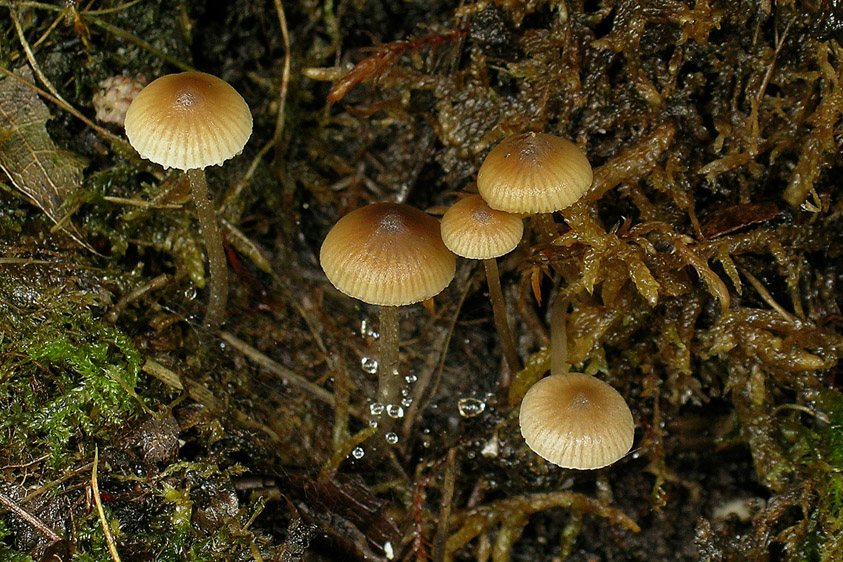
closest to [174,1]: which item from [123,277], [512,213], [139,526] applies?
[123,277]

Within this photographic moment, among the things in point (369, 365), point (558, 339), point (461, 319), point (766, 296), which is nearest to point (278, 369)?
point (369, 365)

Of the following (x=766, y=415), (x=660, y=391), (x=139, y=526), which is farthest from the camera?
(x=660, y=391)

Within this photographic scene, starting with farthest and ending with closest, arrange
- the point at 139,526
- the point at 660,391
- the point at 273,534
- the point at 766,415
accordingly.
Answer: the point at 660,391
the point at 766,415
the point at 273,534
the point at 139,526

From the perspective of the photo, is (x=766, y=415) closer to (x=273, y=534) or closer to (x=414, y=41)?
(x=273, y=534)

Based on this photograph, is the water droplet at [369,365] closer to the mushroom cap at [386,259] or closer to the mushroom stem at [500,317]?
the mushroom stem at [500,317]

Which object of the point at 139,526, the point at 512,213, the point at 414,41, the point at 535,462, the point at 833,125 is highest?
the point at 414,41

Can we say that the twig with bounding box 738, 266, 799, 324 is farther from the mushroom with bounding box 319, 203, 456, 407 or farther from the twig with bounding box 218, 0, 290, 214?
the twig with bounding box 218, 0, 290, 214

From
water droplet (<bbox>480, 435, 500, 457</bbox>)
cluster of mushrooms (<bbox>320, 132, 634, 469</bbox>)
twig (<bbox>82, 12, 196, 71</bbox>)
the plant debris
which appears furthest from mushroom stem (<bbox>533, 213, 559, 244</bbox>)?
twig (<bbox>82, 12, 196, 71</bbox>)

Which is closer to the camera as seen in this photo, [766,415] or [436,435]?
[766,415]
